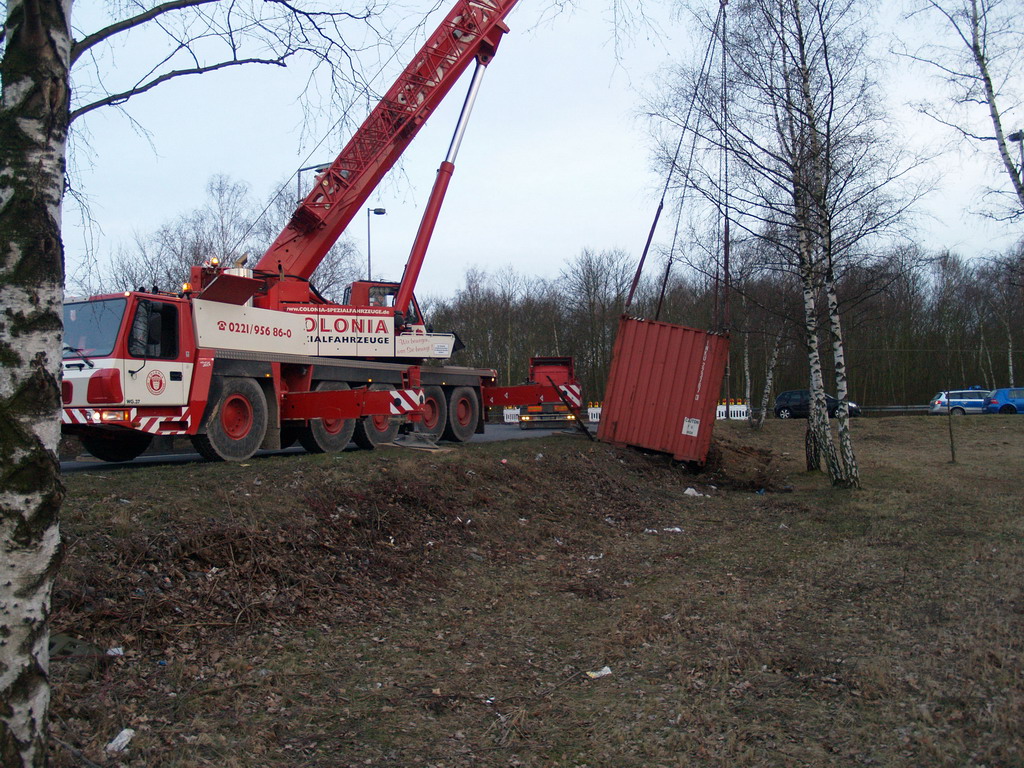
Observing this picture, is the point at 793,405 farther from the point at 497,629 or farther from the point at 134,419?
the point at 497,629

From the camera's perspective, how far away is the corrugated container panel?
14094 millimetres

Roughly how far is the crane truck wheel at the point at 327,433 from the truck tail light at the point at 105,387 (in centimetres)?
329

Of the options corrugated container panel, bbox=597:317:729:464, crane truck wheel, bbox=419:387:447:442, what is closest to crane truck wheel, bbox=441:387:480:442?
crane truck wheel, bbox=419:387:447:442

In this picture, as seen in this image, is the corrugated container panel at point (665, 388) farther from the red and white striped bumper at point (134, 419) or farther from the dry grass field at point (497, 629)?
the red and white striped bumper at point (134, 419)

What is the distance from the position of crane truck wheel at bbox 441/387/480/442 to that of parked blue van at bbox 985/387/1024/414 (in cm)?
3022

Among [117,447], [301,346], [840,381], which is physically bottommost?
[117,447]

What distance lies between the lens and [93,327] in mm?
8805

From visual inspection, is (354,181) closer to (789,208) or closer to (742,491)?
(789,208)

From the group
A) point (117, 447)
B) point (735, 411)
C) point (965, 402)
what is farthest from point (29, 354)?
point (965, 402)

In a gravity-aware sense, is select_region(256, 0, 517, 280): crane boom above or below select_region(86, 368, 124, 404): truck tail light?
above

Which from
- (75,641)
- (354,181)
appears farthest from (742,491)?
(75,641)

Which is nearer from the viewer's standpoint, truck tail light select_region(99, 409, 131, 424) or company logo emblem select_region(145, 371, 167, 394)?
truck tail light select_region(99, 409, 131, 424)

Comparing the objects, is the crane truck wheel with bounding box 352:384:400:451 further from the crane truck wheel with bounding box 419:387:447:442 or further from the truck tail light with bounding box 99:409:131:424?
the truck tail light with bounding box 99:409:131:424

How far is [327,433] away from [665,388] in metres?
6.20
